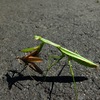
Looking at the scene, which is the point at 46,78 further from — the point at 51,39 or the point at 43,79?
the point at 51,39

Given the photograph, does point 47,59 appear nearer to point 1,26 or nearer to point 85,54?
point 85,54

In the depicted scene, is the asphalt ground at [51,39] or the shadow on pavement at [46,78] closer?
the asphalt ground at [51,39]

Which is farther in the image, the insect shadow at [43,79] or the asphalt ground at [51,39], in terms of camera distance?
the insect shadow at [43,79]

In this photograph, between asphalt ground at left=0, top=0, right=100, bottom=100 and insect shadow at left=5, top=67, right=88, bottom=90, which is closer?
asphalt ground at left=0, top=0, right=100, bottom=100

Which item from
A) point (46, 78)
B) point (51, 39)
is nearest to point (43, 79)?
point (46, 78)

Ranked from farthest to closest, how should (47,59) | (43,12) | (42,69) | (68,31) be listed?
(43,12), (68,31), (47,59), (42,69)

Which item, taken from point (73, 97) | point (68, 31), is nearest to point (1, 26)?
point (68, 31)

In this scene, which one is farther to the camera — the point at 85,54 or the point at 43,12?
the point at 43,12

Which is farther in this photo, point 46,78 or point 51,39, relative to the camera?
point 51,39
